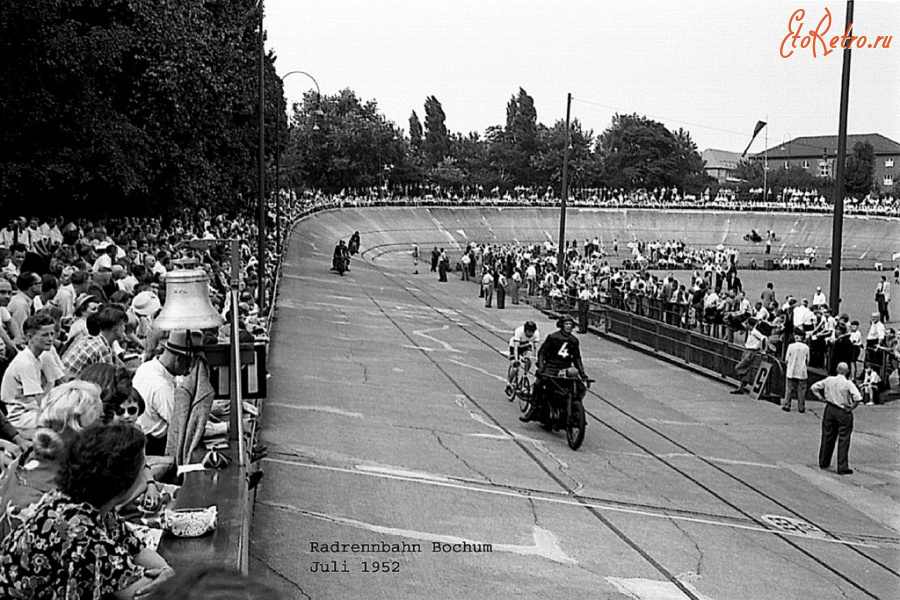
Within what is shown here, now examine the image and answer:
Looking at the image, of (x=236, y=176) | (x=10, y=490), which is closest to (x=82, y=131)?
(x=236, y=176)

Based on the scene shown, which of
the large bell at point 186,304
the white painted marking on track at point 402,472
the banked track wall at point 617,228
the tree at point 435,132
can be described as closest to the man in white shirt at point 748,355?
the white painted marking on track at point 402,472

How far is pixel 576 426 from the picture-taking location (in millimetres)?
15320

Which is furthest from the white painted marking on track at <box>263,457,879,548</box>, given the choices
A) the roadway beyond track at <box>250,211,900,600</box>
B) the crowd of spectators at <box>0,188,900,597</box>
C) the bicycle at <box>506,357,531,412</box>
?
the bicycle at <box>506,357,531,412</box>

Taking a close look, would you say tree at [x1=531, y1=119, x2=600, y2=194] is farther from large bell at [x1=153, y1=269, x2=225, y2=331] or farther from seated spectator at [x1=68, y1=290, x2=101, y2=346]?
large bell at [x1=153, y1=269, x2=225, y2=331]

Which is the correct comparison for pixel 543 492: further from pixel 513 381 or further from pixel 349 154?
pixel 349 154

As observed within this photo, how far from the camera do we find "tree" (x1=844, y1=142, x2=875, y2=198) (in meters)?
123

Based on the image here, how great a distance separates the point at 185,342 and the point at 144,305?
5296 mm

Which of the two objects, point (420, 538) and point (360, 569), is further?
point (420, 538)

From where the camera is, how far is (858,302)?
148 ft

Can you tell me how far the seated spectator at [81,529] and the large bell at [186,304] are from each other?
309 cm

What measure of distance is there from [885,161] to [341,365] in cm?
15947

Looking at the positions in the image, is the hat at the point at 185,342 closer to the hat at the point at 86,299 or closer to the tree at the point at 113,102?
the hat at the point at 86,299

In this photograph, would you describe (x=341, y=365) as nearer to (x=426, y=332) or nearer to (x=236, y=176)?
(x=426, y=332)

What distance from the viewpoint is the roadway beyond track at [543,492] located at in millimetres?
9492
